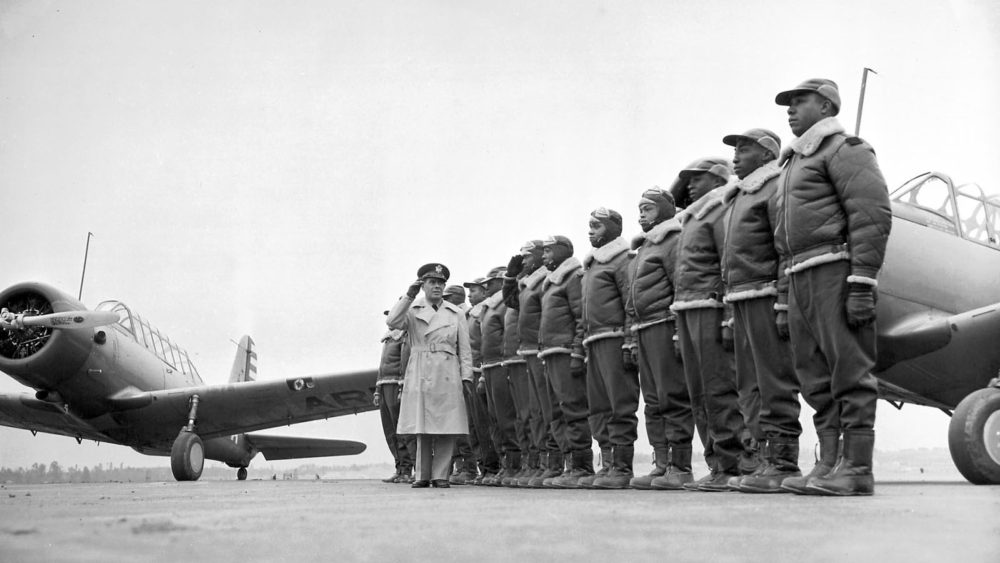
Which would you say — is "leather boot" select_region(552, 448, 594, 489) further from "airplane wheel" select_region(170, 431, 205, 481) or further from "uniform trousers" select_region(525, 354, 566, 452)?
"airplane wheel" select_region(170, 431, 205, 481)

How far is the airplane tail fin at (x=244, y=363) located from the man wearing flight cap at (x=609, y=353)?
18810 millimetres

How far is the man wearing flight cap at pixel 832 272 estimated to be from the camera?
4.61m

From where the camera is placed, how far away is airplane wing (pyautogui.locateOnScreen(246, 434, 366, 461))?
21.5 metres

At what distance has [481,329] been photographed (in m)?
9.93

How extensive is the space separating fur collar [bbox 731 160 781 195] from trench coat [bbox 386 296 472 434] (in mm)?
3270

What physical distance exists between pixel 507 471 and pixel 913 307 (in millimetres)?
4210

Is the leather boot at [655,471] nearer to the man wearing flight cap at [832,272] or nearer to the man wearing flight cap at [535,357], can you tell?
the man wearing flight cap at [535,357]

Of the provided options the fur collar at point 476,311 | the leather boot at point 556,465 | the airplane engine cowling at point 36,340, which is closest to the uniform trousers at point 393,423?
the fur collar at point 476,311

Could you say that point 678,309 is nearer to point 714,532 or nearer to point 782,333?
point 782,333

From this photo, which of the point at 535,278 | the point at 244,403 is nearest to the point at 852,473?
the point at 535,278

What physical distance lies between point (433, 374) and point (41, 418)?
1211 cm

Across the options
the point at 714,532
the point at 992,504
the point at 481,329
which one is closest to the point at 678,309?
the point at 992,504

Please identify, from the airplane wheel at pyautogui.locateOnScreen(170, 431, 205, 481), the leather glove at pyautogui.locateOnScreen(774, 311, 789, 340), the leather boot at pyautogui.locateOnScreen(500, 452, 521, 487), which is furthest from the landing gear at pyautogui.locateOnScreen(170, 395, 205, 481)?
the leather glove at pyautogui.locateOnScreen(774, 311, 789, 340)

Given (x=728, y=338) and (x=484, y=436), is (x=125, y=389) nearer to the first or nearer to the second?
(x=484, y=436)
